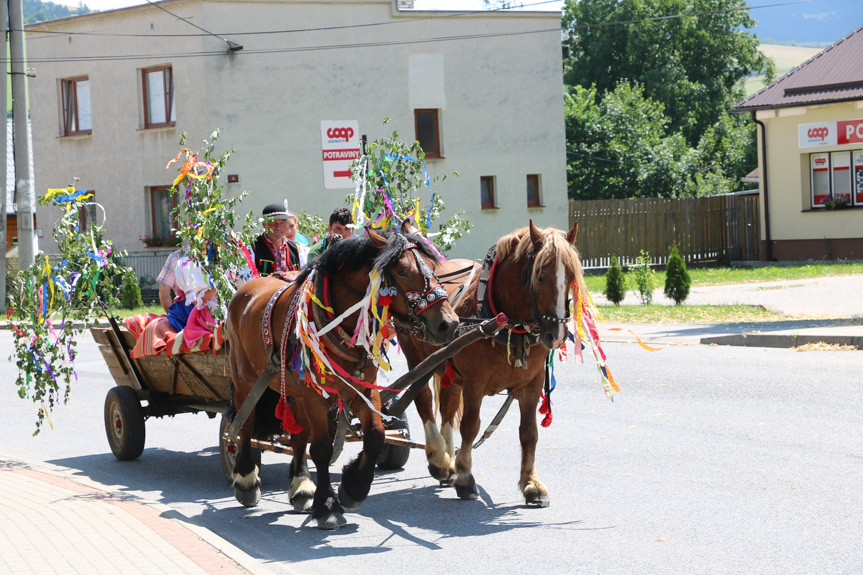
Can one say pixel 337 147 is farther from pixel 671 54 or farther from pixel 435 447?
pixel 671 54

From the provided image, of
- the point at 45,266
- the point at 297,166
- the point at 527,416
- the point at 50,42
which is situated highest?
the point at 50,42

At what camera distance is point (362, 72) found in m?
30.1

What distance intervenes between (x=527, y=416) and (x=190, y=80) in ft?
78.2

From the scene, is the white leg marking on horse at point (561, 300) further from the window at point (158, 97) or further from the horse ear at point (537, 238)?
the window at point (158, 97)

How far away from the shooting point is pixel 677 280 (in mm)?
20406

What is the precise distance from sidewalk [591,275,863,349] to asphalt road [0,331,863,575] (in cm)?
208

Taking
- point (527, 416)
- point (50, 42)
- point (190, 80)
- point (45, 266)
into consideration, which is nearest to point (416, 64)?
point (190, 80)

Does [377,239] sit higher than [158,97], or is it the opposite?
[158,97]

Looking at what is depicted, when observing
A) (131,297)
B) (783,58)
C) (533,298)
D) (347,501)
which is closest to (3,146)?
(131,297)

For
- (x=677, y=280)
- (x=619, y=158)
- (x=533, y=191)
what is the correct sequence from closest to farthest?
(x=677, y=280)
(x=533, y=191)
(x=619, y=158)

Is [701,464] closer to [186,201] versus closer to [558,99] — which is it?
[186,201]

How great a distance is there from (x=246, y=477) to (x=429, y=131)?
2501cm

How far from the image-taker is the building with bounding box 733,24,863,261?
97.6ft

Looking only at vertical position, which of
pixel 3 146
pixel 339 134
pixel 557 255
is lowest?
pixel 557 255
